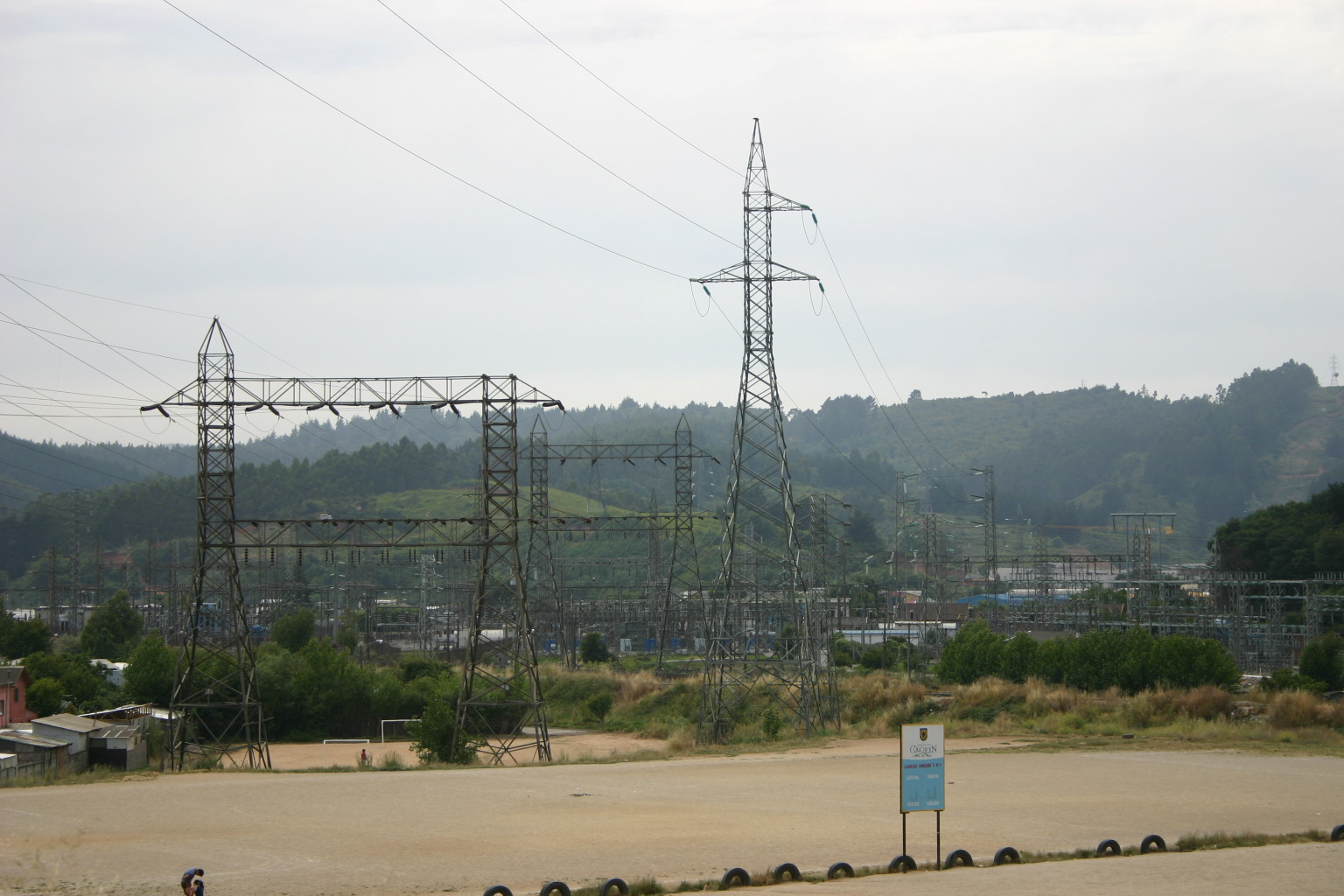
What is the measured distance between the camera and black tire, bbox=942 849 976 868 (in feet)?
55.7

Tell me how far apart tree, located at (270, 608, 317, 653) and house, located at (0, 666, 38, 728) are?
34.8 metres

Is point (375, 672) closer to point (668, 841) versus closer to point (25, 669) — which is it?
point (25, 669)

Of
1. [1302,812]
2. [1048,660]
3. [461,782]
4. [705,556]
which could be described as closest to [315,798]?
[461,782]

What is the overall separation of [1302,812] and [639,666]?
5027 cm

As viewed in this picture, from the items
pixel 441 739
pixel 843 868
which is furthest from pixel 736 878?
pixel 441 739

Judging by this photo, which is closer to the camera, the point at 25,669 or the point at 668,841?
the point at 668,841

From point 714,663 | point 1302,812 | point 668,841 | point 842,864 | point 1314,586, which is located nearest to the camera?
point 842,864

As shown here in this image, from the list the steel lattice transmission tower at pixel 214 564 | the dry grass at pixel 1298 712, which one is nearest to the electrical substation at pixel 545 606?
the steel lattice transmission tower at pixel 214 564

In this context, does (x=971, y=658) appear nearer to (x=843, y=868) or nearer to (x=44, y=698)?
(x=44, y=698)

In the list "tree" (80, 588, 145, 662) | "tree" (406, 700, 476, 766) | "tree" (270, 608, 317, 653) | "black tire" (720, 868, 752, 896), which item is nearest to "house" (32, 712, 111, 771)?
"tree" (406, 700, 476, 766)

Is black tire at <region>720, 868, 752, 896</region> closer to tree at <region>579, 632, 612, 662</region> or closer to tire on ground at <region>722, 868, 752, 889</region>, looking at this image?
tire on ground at <region>722, 868, 752, 889</region>

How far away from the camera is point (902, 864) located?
16.6 meters

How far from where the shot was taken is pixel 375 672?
52.3 m

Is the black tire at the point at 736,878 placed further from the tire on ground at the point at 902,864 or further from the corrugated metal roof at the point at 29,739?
the corrugated metal roof at the point at 29,739
